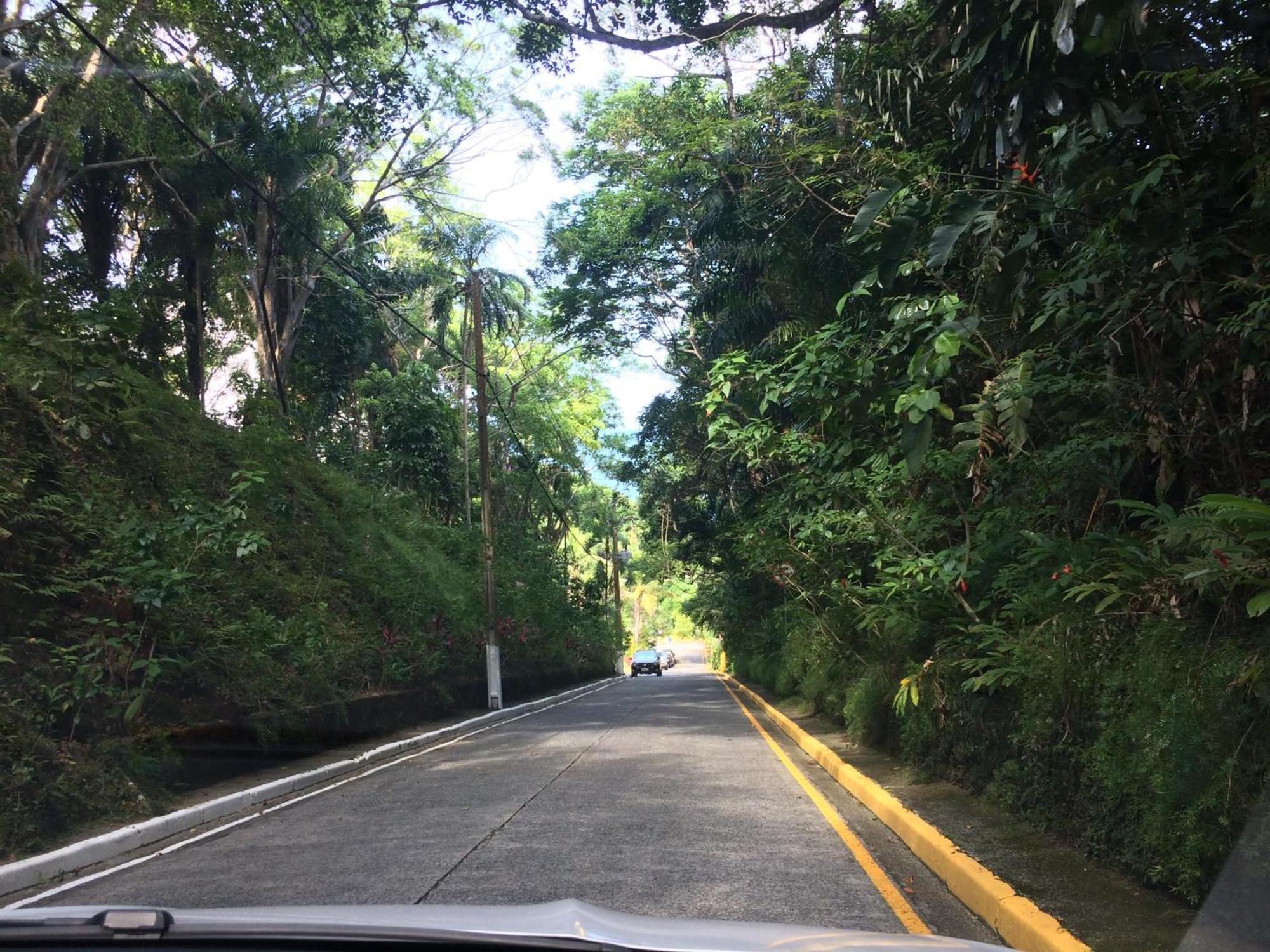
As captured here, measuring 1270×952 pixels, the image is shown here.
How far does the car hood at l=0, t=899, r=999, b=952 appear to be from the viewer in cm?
237

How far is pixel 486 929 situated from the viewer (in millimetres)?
2455

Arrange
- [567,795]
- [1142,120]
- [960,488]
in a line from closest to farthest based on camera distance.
A: [1142,120] → [567,795] → [960,488]

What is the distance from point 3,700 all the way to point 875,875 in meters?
6.65

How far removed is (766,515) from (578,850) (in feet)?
28.9

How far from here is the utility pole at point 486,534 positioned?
22266 millimetres

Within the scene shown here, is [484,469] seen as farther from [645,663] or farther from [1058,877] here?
[645,663]

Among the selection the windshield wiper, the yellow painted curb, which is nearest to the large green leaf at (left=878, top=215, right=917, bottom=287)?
the yellow painted curb

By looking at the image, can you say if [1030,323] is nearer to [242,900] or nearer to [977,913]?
[977,913]

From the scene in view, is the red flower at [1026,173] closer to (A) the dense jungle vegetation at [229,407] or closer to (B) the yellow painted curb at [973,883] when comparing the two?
(B) the yellow painted curb at [973,883]

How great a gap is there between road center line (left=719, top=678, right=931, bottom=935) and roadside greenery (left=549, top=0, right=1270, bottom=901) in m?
1.10

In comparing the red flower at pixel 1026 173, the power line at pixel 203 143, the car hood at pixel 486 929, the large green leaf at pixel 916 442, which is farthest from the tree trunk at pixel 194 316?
the car hood at pixel 486 929

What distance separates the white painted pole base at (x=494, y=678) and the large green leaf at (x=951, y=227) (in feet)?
59.7

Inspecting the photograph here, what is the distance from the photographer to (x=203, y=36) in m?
16.8

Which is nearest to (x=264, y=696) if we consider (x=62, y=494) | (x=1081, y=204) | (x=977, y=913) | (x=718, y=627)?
(x=62, y=494)
